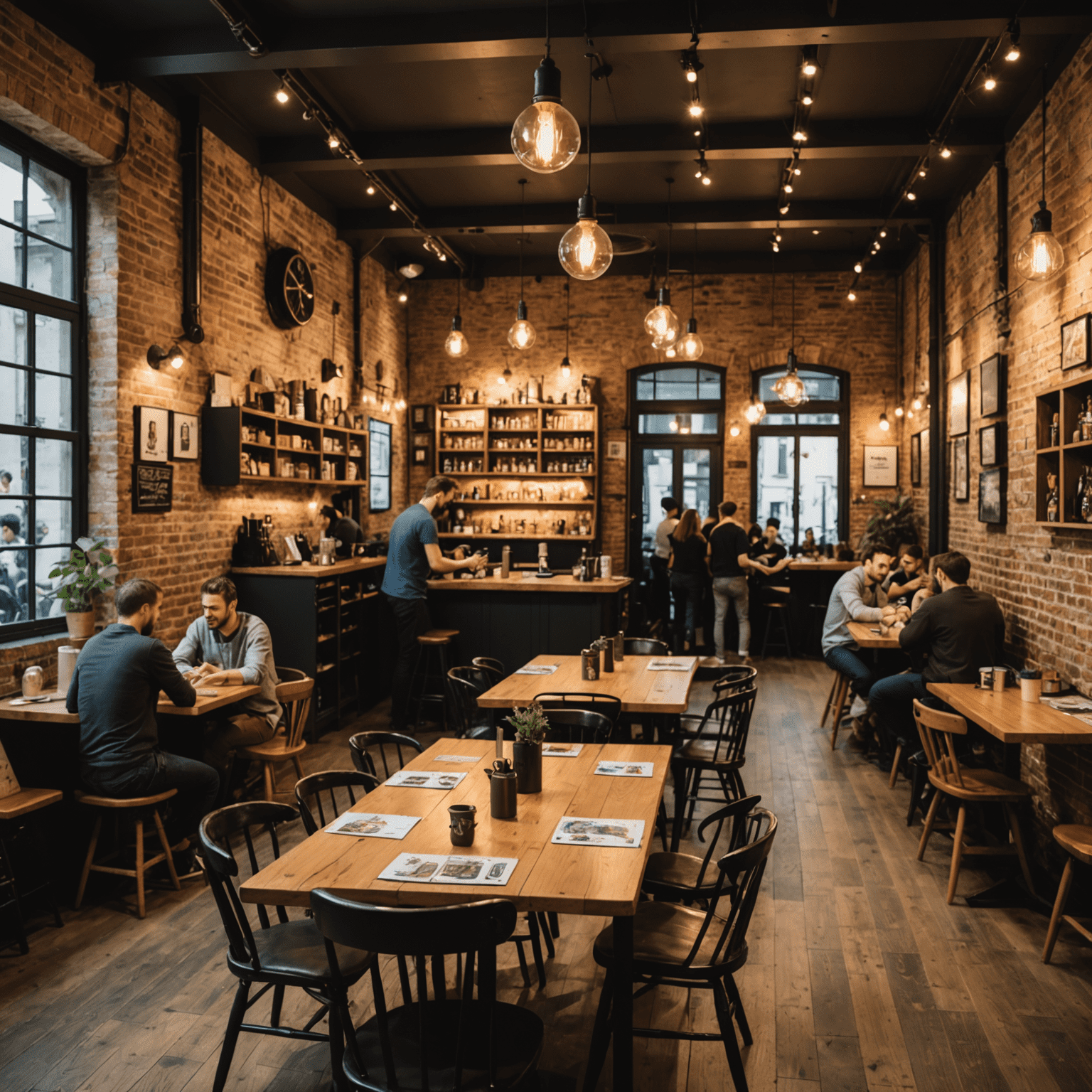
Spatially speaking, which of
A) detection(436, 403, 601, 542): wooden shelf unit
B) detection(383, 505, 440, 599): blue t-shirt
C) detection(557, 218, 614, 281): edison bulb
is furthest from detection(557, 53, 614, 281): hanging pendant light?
detection(436, 403, 601, 542): wooden shelf unit

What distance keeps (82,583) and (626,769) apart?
3.17 meters

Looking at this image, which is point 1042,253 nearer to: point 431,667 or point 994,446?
point 994,446

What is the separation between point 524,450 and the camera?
10969 millimetres

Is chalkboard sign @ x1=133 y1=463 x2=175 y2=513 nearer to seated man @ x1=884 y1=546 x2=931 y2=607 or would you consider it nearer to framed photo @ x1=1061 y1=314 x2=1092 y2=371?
seated man @ x1=884 y1=546 x2=931 y2=607

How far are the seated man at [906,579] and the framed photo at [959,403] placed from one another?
1043mm

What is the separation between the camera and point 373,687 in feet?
25.6

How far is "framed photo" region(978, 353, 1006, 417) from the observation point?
19.8ft

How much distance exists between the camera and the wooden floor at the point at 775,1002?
8.92ft

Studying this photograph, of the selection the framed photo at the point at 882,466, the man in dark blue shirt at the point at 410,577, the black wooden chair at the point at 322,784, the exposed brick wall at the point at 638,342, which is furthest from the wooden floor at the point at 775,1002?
the exposed brick wall at the point at 638,342

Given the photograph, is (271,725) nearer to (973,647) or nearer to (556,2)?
(973,647)

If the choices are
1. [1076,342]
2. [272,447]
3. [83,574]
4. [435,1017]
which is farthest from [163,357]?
[1076,342]

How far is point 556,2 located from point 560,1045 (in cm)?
500

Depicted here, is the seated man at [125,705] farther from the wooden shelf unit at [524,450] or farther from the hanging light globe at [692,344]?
the wooden shelf unit at [524,450]

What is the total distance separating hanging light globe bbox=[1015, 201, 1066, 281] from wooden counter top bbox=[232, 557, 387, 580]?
4.77 m
